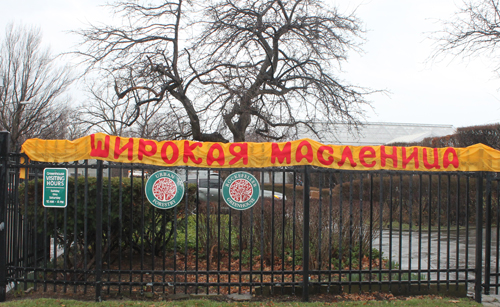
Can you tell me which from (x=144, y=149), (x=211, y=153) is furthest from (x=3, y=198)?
(x=211, y=153)

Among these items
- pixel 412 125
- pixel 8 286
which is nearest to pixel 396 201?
pixel 8 286

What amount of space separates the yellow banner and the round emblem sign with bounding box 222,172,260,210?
156 millimetres

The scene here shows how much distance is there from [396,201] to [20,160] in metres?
11.8

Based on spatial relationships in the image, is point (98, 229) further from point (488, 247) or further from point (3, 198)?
point (488, 247)

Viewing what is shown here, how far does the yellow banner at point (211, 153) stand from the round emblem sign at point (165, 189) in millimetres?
167

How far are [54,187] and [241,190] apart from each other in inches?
95.3

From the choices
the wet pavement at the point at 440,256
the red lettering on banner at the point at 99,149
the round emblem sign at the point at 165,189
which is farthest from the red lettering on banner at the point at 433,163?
the red lettering on banner at the point at 99,149

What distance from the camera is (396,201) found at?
552 inches

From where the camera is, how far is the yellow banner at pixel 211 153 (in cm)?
525

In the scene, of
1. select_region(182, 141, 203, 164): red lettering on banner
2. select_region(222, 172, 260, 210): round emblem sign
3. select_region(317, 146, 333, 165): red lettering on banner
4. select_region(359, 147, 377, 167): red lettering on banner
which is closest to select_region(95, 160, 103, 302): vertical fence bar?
select_region(182, 141, 203, 164): red lettering on banner

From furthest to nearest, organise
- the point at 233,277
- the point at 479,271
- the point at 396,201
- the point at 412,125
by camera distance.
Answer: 1. the point at 412,125
2. the point at 396,201
3. the point at 233,277
4. the point at 479,271

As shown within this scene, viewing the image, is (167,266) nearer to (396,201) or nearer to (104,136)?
(104,136)

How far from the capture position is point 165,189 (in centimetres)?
528

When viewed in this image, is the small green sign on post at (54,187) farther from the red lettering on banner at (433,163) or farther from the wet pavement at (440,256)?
the red lettering on banner at (433,163)
